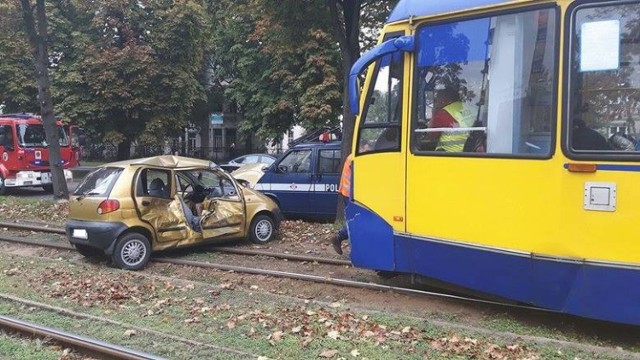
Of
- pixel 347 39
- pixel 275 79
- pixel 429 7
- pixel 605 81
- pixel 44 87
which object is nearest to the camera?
pixel 605 81

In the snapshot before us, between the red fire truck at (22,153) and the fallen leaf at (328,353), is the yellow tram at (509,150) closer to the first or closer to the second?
the fallen leaf at (328,353)

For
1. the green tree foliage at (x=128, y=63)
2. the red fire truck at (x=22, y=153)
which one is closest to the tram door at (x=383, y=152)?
the red fire truck at (x=22, y=153)

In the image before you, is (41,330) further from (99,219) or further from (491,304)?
(491,304)

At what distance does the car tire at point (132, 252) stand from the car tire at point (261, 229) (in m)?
2.18

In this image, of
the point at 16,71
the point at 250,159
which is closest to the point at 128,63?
the point at 16,71

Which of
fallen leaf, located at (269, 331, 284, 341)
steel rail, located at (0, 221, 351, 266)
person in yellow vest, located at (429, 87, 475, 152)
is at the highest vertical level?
person in yellow vest, located at (429, 87, 475, 152)

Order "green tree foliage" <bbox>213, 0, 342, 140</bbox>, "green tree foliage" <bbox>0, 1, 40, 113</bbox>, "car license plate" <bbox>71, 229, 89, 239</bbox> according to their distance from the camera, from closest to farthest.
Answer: "car license plate" <bbox>71, 229, 89, 239</bbox> → "green tree foliage" <bbox>213, 0, 342, 140</bbox> → "green tree foliage" <bbox>0, 1, 40, 113</bbox>

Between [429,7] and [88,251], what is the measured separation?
6919 millimetres

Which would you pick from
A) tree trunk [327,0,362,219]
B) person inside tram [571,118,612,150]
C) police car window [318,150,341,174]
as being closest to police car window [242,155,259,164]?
police car window [318,150,341,174]

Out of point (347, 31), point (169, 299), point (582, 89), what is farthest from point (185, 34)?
point (582, 89)

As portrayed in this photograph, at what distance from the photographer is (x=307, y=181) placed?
1323 centimetres

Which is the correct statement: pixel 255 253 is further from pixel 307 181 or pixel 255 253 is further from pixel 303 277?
pixel 307 181

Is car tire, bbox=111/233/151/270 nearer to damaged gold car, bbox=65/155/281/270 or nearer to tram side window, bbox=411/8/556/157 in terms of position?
damaged gold car, bbox=65/155/281/270

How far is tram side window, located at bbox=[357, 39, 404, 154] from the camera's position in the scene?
22.1ft
